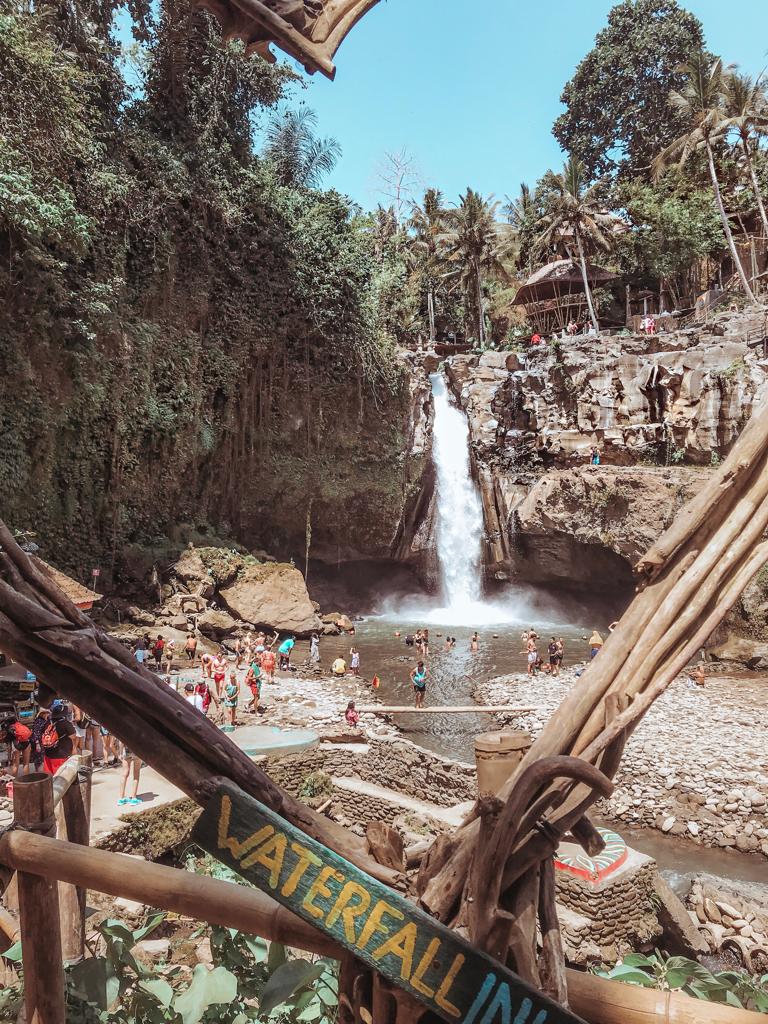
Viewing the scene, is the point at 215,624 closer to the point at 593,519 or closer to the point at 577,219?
the point at 593,519

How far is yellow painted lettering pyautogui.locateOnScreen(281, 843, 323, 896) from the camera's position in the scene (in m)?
1.23

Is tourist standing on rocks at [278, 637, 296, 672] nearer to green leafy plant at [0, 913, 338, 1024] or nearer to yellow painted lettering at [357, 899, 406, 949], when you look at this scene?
green leafy plant at [0, 913, 338, 1024]

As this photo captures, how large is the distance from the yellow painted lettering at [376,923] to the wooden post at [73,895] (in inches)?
93.7

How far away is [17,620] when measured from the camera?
1226mm

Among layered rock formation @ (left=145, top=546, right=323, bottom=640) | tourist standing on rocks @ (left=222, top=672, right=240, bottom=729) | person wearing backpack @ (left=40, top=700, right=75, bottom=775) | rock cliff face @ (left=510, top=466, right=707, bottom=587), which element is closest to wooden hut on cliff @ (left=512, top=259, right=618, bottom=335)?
rock cliff face @ (left=510, top=466, right=707, bottom=587)

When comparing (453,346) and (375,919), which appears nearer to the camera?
Result: (375,919)

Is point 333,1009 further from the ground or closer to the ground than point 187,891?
closer to the ground

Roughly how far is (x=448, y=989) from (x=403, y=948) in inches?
3.9

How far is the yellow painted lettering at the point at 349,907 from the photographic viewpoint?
120 cm

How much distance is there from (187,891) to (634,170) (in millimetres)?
43898

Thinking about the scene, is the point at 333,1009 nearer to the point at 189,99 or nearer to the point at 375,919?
the point at 375,919

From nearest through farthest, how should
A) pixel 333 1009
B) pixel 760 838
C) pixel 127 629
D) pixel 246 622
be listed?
pixel 333 1009 → pixel 760 838 → pixel 127 629 → pixel 246 622

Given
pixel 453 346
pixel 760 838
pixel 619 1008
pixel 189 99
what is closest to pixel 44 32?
pixel 189 99

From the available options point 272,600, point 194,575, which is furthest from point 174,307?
point 272,600
